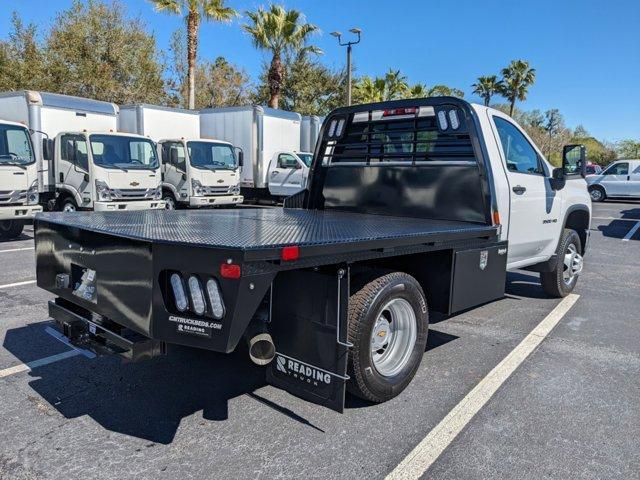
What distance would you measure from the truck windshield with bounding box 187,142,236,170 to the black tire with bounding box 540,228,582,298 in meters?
11.1

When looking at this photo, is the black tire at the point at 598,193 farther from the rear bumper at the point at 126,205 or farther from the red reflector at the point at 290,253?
the red reflector at the point at 290,253

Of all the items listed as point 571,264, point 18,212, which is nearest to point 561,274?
point 571,264

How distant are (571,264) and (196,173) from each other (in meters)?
11.1

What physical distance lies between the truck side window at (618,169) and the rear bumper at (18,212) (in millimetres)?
22782

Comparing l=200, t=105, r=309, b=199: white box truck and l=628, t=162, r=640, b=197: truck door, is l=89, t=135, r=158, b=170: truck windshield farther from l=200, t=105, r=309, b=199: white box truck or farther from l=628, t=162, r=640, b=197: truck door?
l=628, t=162, r=640, b=197: truck door

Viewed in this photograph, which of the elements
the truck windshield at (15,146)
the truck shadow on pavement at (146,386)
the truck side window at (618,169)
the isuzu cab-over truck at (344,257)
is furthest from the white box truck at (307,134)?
the truck shadow on pavement at (146,386)

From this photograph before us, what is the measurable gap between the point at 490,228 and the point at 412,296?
1159mm

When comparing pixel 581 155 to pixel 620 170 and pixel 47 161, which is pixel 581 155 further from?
pixel 620 170

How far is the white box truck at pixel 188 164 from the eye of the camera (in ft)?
49.9

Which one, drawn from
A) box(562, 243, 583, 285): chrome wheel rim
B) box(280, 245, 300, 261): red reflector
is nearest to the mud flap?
box(280, 245, 300, 261): red reflector

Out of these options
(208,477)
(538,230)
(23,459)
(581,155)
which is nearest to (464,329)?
(538,230)

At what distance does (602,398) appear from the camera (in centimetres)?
374

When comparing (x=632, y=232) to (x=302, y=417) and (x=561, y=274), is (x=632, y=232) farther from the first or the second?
(x=302, y=417)

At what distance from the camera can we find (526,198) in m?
5.25
